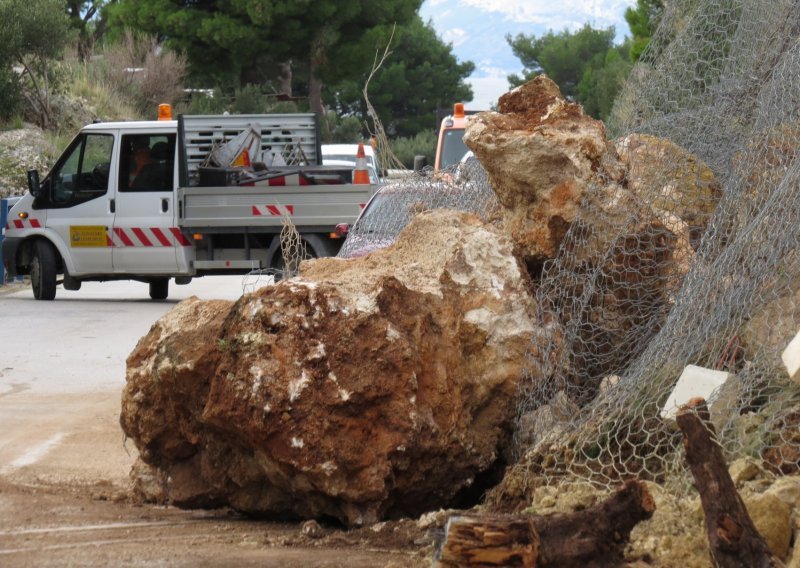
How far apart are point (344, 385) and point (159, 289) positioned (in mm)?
11809

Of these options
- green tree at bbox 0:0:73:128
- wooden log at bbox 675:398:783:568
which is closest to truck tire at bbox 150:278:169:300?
green tree at bbox 0:0:73:128

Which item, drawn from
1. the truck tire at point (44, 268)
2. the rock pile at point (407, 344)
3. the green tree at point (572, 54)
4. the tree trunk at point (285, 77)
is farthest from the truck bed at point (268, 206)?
the green tree at point (572, 54)

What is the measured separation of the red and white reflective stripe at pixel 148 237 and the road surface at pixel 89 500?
134 inches

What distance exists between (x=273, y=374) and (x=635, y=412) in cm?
145

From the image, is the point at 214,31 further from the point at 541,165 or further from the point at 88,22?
the point at 541,165

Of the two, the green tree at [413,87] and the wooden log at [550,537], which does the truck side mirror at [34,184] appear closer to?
the wooden log at [550,537]

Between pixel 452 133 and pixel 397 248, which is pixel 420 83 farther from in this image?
pixel 397 248

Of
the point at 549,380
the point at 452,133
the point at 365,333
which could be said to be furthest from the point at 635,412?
the point at 452,133

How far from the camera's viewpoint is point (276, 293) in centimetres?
524

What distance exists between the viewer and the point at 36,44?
1056 inches

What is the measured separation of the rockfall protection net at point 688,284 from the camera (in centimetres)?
482

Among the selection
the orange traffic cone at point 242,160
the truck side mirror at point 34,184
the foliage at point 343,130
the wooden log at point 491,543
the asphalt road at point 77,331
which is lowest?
the asphalt road at point 77,331

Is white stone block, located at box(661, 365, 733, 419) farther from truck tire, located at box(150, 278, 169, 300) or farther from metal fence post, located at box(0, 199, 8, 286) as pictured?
metal fence post, located at box(0, 199, 8, 286)

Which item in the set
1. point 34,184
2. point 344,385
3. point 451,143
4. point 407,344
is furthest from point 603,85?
point 344,385
